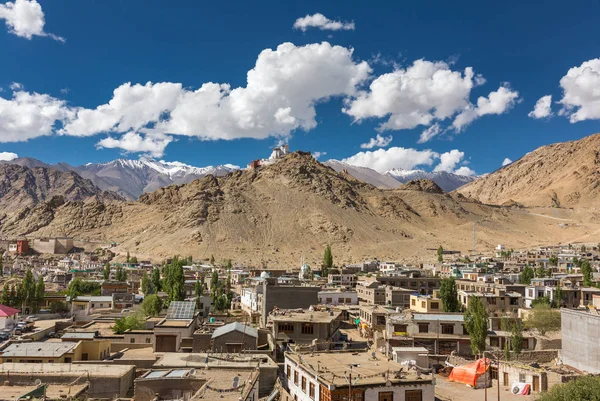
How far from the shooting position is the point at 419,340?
123ft

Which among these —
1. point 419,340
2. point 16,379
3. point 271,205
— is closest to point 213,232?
point 271,205

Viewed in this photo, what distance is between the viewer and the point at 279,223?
160 m

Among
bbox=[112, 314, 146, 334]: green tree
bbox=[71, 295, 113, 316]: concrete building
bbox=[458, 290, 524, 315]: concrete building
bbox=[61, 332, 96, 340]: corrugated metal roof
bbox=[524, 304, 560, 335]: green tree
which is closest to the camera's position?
bbox=[61, 332, 96, 340]: corrugated metal roof

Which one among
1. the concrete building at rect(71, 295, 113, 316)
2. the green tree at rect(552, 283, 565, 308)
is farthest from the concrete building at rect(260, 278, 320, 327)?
the concrete building at rect(71, 295, 113, 316)

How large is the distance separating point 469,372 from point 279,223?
425 feet

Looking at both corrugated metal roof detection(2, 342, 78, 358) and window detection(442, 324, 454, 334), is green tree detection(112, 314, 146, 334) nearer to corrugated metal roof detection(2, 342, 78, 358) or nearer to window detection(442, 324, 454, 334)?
corrugated metal roof detection(2, 342, 78, 358)

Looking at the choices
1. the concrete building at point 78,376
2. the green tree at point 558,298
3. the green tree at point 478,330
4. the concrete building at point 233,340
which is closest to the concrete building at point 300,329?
the concrete building at point 233,340

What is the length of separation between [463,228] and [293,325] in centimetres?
15171

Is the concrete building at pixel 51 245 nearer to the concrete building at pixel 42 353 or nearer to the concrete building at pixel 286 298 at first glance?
the concrete building at pixel 286 298

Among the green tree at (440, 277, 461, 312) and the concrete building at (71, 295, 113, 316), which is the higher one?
the green tree at (440, 277, 461, 312)

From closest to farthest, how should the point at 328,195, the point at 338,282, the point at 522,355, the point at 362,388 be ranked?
the point at 362,388 < the point at 522,355 < the point at 338,282 < the point at 328,195

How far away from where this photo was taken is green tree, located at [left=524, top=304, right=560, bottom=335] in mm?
44406

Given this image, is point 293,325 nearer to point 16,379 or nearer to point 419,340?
point 419,340

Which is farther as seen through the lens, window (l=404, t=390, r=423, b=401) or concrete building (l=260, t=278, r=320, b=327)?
concrete building (l=260, t=278, r=320, b=327)
